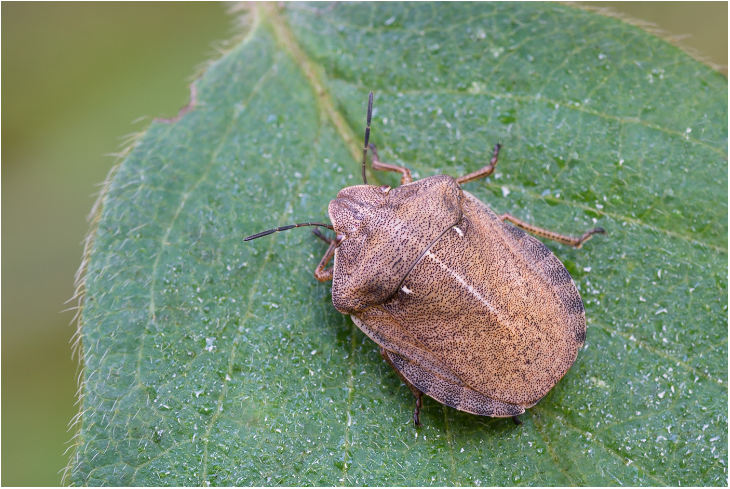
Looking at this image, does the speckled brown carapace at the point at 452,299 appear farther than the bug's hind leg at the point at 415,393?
No

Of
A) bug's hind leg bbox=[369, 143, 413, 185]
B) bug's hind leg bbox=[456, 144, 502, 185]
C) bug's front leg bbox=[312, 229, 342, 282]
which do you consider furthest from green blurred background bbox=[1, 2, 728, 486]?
bug's hind leg bbox=[456, 144, 502, 185]

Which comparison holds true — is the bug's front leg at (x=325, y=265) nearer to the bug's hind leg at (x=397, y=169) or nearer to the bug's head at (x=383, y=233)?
the bug's head at (x=383, y=233)

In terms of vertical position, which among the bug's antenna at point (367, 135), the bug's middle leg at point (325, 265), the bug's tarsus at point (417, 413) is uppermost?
the bug's antenna at point (367, 135)

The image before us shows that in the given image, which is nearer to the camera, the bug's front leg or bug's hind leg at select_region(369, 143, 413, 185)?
the bug's front leg

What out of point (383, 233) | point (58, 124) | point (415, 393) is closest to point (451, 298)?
point (383, 233)

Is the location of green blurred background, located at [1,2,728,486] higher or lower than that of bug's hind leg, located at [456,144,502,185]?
higher

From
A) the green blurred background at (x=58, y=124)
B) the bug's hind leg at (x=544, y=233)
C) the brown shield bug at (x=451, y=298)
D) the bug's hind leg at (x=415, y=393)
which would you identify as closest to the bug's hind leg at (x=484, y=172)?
the brown shield bug at (x=451, y=298)

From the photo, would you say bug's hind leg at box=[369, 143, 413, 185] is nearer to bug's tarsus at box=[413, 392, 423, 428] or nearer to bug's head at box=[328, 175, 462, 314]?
bug's head at box=[328, 175, 462, 314]
